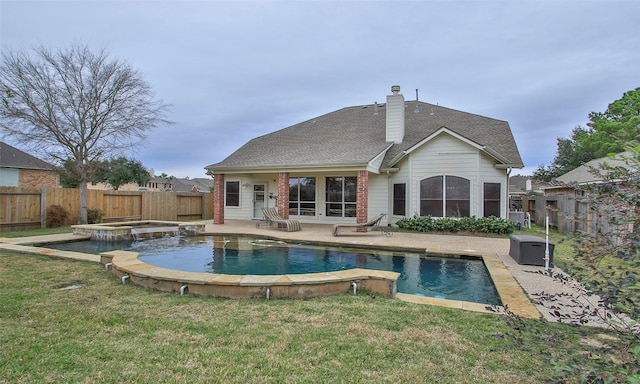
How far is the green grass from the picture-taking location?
2777mm

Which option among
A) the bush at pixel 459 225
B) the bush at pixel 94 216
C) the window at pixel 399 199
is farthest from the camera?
the bush at pixel 94 216

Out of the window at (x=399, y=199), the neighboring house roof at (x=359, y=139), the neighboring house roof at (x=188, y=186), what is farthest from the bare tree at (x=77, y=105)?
the neighboring house roof at (x=188, y=186)

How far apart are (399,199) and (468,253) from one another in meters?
6.29

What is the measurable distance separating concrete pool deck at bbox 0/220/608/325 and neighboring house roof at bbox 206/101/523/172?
364 cm

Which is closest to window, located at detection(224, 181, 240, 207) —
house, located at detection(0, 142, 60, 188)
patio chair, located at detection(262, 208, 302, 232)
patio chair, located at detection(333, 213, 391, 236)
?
patio chair, located at detection(262, 208, 302, 232)

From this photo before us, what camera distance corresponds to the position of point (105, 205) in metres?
16.5

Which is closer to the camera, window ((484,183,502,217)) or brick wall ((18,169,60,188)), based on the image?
window ((484,183,502,217))

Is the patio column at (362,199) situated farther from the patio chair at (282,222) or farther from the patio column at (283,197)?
the patio column at (283,197)

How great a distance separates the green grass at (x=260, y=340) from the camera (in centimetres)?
278

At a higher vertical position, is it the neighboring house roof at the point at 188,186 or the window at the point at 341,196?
the neighboring house roof at the point at 188,186

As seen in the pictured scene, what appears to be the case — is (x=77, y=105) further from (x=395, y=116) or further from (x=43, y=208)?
(x=395, y=116)

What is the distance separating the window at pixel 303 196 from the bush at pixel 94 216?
9354 mm

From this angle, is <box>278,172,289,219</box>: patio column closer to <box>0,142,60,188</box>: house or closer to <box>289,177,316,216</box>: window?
<box>289,177,316,216</box>: window

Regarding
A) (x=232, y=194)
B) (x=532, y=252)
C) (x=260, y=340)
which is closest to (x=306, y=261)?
(x=260, y=340)
